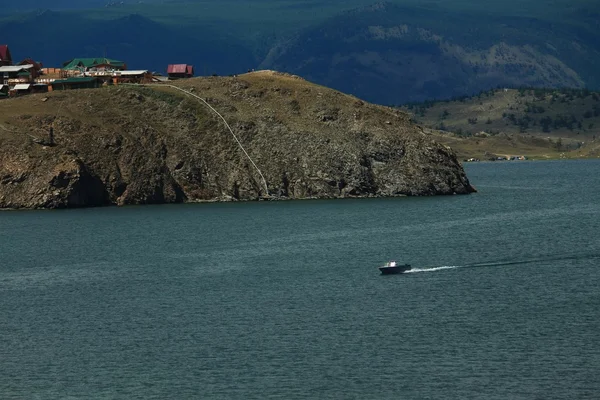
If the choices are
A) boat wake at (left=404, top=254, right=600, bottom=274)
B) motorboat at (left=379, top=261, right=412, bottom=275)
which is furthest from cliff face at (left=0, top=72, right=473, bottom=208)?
motorboat at (left=379, top=261, right=412, bottom=275)

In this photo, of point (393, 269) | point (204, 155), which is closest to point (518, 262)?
point (393, 269)

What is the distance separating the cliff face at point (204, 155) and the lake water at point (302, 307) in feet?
64.4

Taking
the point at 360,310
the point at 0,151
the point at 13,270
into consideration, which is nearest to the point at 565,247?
the point at 360,310

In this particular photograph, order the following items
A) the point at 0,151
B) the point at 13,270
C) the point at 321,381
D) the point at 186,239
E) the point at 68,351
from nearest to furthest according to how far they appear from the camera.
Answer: the point at 321,381
the point at 68,351
the point at 13,270
the point at 186,239
the point at 0,151

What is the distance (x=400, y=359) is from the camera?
258ft

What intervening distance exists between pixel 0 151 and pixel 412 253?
71855mm

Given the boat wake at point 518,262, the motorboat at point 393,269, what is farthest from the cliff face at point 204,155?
the motorboat at point 393,269

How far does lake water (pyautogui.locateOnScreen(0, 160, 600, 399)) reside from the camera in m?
75.1

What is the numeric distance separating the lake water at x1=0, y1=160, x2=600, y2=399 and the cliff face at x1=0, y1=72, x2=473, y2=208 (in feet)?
64.4

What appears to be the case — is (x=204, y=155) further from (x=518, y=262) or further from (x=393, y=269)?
(x=393, y=269)

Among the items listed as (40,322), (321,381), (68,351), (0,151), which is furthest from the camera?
(0,151)

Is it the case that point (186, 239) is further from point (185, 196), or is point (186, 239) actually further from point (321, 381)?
point (321, 381)

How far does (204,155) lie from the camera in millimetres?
184500

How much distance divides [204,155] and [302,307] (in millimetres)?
90427
